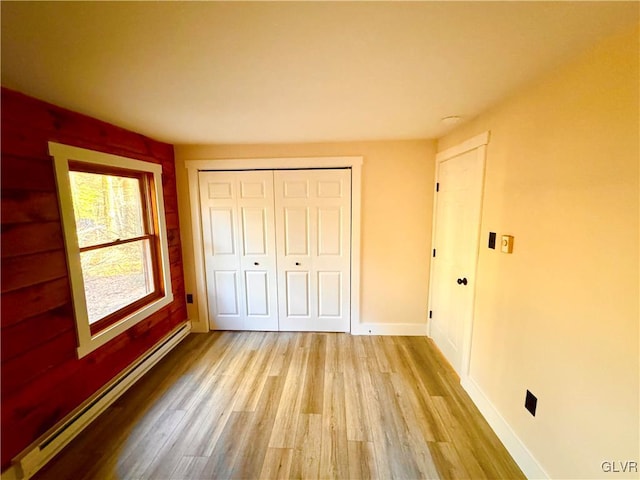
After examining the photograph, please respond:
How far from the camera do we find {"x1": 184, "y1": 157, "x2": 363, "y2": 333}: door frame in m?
2.81

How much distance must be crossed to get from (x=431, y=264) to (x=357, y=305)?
3.13 ft

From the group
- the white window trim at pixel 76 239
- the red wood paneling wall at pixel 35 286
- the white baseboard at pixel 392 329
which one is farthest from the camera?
the white baseboard at pixel 392 329

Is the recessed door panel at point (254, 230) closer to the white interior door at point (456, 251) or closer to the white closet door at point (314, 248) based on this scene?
the white closet door at point (314, 248)

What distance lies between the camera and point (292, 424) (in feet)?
5.99

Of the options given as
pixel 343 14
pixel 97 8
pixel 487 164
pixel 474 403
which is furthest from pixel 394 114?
pixel 474 403

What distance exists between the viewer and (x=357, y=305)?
3.02 meters

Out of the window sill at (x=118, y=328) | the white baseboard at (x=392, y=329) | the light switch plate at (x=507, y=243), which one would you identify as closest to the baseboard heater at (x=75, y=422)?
the window sill at (x=118, y=328)

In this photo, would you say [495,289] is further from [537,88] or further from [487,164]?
[537,88]

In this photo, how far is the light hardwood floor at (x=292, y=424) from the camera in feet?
4.99

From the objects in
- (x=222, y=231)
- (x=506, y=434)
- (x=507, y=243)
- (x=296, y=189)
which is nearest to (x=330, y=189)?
(x=296, y=189)

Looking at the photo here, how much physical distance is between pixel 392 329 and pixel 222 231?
2.30 metres

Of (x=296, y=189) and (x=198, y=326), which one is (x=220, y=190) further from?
(x=198, y=326)

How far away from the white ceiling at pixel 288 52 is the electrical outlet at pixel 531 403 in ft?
5.64

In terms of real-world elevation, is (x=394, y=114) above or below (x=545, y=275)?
above
